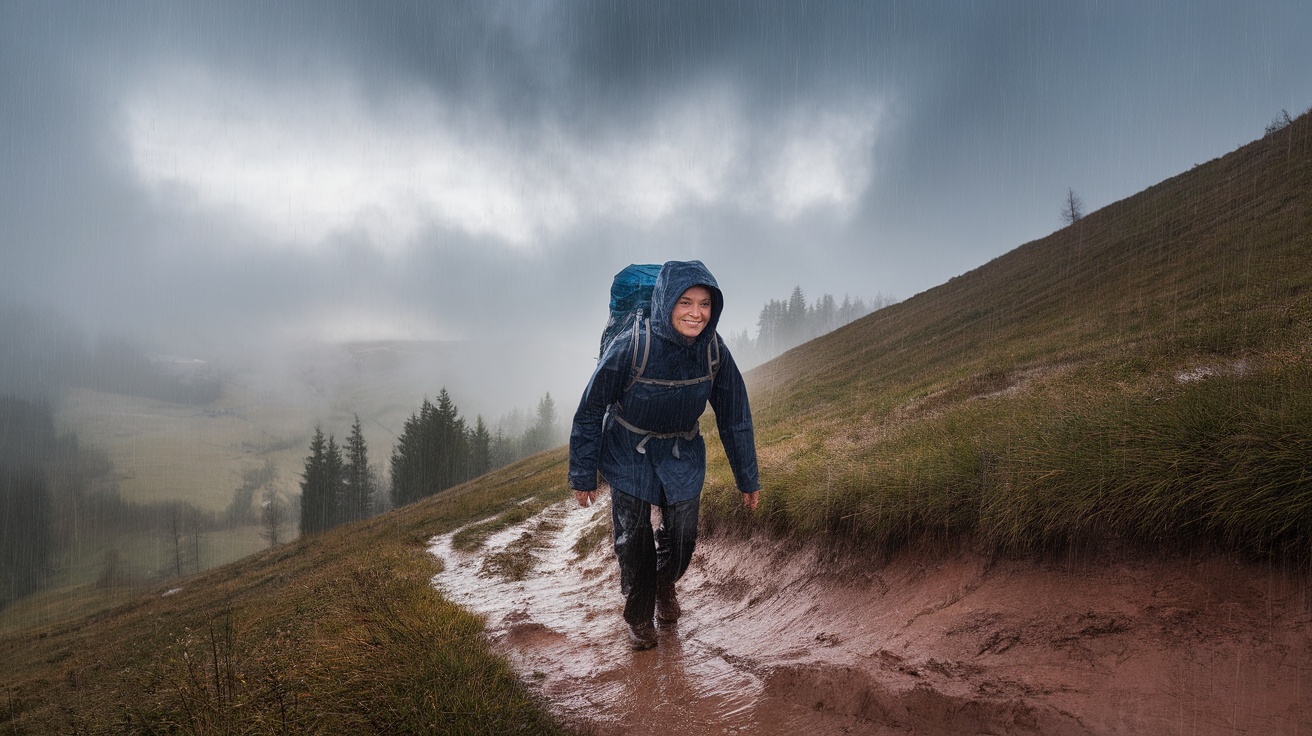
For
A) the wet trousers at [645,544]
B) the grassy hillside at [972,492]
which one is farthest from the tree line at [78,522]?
the wet trousers at [645,544]

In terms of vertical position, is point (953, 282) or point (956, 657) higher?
point (953, 282)

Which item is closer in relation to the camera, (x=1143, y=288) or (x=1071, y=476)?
(x=1071, y=476)

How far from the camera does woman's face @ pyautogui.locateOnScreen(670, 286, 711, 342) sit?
14.5 ft

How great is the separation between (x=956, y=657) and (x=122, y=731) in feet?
17.2

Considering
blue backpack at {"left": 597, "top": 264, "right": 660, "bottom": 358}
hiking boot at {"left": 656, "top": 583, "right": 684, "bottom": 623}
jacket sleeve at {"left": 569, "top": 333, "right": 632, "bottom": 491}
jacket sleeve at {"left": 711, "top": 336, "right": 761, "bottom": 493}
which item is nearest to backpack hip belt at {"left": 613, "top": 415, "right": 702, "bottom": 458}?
jacket sleeve at {"left": 569, "top": 333, "right": 632, "bottom": 491}

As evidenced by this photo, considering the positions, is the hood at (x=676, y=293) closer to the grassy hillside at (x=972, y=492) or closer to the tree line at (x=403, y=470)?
the grassy hillside at (x=972, y=492)

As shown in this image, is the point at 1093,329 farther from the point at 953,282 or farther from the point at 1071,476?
the point at 953,282

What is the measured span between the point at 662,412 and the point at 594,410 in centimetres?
58

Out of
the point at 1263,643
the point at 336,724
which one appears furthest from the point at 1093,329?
the point at 336,724

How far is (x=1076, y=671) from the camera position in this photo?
295 centimetres

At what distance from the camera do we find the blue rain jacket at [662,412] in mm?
4504

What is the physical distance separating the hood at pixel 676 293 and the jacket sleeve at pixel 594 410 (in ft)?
1.06

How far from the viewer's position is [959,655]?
3398 millimetres

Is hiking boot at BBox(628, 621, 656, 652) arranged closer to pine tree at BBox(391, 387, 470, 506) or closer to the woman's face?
the woman's face
